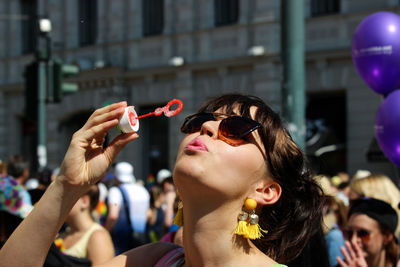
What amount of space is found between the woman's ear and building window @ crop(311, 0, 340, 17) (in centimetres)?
1355

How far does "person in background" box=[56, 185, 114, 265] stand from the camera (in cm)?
404

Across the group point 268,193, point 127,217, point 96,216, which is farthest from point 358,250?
point 96,216

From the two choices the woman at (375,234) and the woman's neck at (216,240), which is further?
the woman at (375,234)

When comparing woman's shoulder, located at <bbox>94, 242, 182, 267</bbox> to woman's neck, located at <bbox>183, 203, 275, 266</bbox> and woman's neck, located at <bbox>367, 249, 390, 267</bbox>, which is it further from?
woman's neck, located at <bbox>367, 249, 390, 267</bbox>

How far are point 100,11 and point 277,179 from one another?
57.9ft

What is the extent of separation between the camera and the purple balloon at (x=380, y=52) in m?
5.04

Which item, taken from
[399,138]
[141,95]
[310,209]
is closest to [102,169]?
[310,209]

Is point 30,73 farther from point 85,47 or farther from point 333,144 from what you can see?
point 85,47

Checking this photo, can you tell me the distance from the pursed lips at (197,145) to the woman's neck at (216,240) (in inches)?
7.2

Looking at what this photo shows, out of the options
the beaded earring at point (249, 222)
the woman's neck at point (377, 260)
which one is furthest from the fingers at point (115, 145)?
the woman's neck at point (377, 260)

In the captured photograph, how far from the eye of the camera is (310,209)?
222 centimetres

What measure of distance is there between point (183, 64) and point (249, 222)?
50.3 feet

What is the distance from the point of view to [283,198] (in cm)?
218

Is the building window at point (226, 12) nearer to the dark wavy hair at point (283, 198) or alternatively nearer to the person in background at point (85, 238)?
the person in background at point (85, 238)
